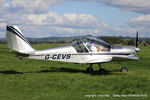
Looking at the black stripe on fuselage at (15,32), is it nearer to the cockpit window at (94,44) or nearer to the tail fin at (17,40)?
the tail fin at (17,40)

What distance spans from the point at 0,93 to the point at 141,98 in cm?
526

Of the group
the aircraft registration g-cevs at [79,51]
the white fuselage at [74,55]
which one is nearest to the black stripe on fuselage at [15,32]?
the aircraft registration g-cevs at [79,51]

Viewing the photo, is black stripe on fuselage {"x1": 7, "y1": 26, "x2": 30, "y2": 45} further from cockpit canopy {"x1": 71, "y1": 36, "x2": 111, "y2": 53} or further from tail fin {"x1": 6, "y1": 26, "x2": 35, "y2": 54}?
cockpit canopy {"x1": 71, "y1": 36, "x2": 111, "y2": 53}

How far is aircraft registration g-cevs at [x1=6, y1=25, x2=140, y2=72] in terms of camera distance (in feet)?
44.1

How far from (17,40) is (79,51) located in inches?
158

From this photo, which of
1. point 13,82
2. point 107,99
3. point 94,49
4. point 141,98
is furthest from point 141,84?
point 13,82

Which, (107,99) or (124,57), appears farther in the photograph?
(124,57)

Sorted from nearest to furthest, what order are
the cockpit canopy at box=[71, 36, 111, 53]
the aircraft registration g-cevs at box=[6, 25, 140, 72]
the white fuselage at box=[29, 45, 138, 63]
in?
the aircraft registration g-cevs at box=[6, 25, 140, 72] < the white fuselage at box=[29, 45, 138, 63] < the cockpit canopy at box=[71, 36, 111, 53]

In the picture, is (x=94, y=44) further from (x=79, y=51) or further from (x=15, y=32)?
(x=15, y=32)

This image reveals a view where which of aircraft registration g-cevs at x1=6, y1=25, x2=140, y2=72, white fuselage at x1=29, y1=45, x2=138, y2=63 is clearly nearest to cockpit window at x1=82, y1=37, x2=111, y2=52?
aircraft registration g-cevs at x1=6, y1=25, x2=140, y2=72

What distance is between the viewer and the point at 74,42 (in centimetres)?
1429

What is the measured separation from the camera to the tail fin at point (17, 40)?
13062mm

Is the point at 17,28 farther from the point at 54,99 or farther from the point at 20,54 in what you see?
the point at 54,99

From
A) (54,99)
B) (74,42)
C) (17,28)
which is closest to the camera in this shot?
(54,99)
